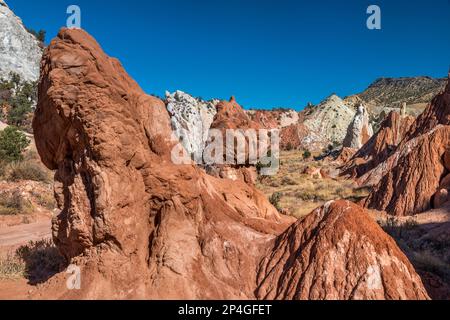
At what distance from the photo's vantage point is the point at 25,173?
22891 millimetres

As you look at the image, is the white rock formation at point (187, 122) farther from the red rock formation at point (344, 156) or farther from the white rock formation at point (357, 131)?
the white rock formation at point (357, 131)

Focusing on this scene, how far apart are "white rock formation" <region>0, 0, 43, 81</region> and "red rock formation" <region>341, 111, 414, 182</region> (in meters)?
53.9

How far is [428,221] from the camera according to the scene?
46.9 feet

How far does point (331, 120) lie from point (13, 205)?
7180 cm

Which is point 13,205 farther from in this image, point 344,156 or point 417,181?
point 344,156

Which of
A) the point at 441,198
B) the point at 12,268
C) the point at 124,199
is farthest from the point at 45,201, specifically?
the point at 441,198

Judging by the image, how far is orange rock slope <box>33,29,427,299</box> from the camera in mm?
5734

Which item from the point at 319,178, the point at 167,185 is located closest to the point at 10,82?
the point at 319,178

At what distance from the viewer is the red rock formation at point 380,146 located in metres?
31.9

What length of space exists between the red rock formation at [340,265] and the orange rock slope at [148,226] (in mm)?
17

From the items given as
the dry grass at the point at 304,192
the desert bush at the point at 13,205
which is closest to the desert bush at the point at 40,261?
the desert bush at the point at 13,205

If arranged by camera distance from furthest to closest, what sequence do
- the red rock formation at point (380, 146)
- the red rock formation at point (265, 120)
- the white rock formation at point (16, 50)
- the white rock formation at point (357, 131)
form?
the red rock formation at point (265, 120), the white rock formation at point (16, 50), the white rock formation at point (357, 131), the red rock formation at point (380, 146)

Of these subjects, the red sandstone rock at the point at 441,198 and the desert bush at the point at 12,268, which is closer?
the desert bush at the point at 12,268
